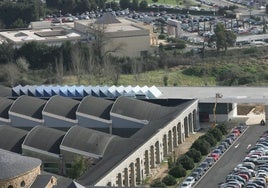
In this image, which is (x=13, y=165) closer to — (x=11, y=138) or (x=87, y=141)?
(x=87, y=141)

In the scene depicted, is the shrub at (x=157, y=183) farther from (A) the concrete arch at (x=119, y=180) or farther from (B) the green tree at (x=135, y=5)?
(B) the green tree at (x=135, y=5)

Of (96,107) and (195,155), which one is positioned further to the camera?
(96,107)

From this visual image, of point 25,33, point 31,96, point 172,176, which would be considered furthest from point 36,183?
point 25,33

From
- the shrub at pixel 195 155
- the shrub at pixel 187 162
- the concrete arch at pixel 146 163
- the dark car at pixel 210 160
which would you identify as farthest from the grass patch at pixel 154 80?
the concrete arch at pixel 146 163

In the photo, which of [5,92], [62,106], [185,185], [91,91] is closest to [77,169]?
[185,185]

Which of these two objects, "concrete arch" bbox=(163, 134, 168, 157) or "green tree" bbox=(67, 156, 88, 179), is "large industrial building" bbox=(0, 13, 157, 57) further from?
"green tree" bbox=(67, 156, 88, 179)

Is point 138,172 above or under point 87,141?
under
